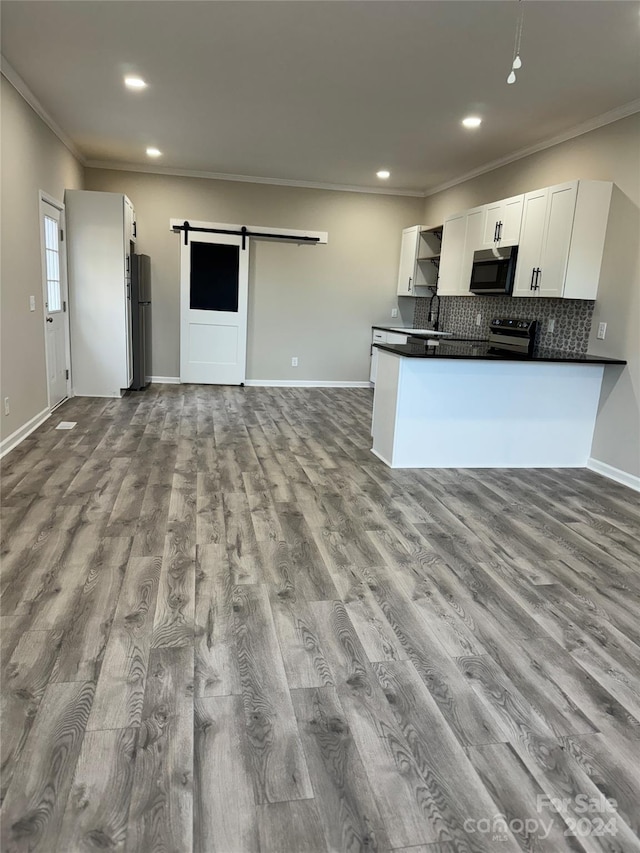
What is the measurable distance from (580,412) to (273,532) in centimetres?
289

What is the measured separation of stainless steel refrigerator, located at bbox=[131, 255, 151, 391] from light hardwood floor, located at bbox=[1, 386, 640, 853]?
3078 millimetres

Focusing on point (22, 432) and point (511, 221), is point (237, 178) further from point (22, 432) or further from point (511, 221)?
point (22, 432)

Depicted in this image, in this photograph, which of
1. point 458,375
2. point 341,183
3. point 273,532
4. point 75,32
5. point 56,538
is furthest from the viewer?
point 341,183

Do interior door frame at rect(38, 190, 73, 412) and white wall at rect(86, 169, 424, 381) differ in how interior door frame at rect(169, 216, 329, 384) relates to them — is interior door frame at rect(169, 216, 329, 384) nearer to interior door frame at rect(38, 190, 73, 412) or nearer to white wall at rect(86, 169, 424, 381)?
white wall at rect(86, 169, 424, 381)

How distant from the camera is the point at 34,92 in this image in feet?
14.3

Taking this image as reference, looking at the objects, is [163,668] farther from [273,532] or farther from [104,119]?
[104,119]

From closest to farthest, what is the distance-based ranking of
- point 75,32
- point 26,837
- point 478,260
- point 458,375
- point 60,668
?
point 26,837 < point 60,668 < point 75,32 < point 458,375 < point 478,260

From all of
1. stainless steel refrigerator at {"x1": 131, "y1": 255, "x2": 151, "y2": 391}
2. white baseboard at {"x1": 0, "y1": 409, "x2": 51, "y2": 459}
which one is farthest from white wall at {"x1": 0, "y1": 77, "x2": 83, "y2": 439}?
stainless steel refrigerator at {"x1": 131, "y1": 255, "x2": 151, "y2": 391}

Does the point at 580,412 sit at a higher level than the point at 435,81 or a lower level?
lower

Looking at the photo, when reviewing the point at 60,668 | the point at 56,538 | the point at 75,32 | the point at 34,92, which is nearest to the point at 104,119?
the point at 34,92

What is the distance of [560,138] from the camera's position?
4.78 m

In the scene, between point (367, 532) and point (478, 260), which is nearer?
point (367, 532)

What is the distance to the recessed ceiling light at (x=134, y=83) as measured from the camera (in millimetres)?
4008

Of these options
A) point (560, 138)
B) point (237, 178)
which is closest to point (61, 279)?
point (237, 178)
